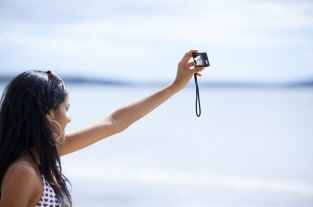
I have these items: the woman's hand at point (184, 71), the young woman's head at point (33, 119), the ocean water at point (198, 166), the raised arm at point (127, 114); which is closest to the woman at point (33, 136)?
the young woman's head at point (33, 119)

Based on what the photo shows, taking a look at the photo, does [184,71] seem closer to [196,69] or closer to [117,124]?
[196,69]

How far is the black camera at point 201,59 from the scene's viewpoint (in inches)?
66.2

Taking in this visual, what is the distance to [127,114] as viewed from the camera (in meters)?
1.79

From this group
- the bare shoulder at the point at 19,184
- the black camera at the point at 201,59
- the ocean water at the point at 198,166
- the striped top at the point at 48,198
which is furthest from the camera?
the ocean water at the point at 198,166

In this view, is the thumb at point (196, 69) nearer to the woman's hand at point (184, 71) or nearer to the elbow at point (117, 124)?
the woman's hand at point (184, 71)

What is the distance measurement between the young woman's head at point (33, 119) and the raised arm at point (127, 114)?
1.21 feet

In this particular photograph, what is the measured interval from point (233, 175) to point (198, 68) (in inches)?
111

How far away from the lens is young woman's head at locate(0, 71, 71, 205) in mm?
1250

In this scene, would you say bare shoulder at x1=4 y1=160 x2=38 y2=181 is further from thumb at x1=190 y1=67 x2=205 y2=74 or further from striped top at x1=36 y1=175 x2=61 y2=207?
thumb at x1=190 y1=67 x2=205 y2=74

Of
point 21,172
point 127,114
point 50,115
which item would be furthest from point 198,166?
point 21,172

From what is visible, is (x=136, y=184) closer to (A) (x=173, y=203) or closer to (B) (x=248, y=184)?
(A) (x=173, y=203)

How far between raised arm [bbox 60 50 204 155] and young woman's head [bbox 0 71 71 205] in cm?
37

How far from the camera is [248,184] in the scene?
4.00 metres

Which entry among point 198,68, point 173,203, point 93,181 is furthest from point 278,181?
point 198,68
